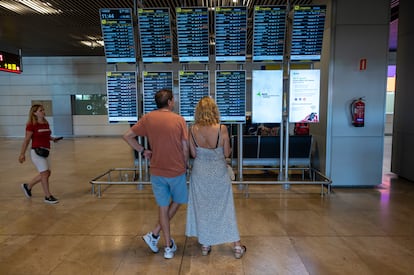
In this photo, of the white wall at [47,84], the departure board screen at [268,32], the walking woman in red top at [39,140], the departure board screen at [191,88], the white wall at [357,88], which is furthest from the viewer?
the white wall at [47,84]

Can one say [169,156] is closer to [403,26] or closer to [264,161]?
[264,161]

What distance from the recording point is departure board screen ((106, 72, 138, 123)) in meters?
4.73

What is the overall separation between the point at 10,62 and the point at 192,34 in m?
8.59

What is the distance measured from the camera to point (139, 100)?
479 centimetres

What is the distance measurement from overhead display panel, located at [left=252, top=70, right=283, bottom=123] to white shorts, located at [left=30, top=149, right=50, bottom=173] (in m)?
3.29

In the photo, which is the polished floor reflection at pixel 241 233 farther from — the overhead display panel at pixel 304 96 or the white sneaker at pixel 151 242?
the overhead display panel at pixel 304 96

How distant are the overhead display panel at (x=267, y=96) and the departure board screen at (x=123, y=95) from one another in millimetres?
1960

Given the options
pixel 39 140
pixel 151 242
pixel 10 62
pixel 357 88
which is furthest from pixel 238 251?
pixel 10 62

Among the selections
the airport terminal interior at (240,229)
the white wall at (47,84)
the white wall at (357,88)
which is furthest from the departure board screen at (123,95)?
the white wall at (47,84)

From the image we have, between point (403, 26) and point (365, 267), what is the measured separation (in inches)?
207

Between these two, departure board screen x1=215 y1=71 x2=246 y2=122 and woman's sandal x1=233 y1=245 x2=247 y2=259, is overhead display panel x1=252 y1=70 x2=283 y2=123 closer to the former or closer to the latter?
departure board screen x1=215 y1=71 x2=246 y2=122

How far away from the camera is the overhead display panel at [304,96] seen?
4.66 metres

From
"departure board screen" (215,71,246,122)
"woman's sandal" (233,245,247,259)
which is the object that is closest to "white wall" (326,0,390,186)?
"departure board screen" (215,71,246,122)

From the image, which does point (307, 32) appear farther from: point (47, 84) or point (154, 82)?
point (47, 84)
